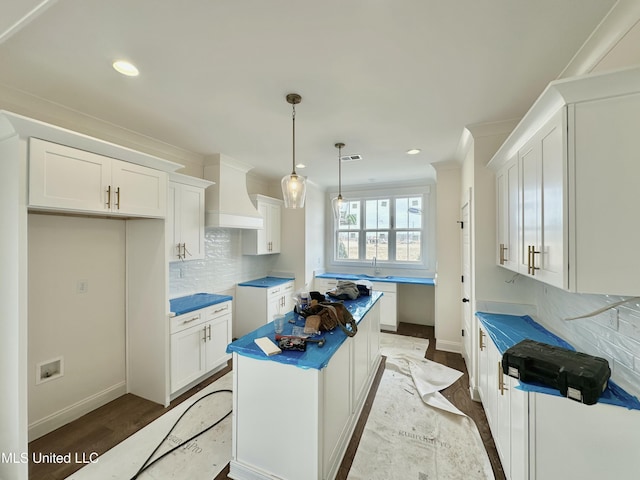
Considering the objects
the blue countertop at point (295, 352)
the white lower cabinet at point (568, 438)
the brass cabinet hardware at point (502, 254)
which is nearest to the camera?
the white lower cabinet at point (568, 438)

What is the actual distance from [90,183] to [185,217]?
113cm

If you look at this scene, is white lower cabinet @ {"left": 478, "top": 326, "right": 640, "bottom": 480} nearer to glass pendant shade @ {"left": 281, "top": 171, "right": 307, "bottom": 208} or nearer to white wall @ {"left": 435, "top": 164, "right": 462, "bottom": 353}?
glass pendant shade @ {"left": 281, "top": 171, "right": 307, "bottom": 208}

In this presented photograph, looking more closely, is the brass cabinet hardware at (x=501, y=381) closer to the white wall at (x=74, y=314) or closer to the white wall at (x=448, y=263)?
the white wall at (x=448, y=263)

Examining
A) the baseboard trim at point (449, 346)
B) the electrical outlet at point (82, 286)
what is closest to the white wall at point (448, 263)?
the baseboard trim at point (449, 346)

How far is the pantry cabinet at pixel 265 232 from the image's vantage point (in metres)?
4.27

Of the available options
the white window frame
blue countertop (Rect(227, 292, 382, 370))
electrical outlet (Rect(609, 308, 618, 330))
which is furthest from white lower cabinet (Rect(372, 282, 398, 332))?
electrical outlet (Rect(609, 308, 618, 330))

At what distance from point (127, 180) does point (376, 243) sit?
A: 426 cm

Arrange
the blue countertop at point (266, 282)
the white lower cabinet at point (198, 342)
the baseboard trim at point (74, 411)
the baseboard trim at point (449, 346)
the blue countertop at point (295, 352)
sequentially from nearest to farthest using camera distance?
1. the blue countertop at point (295, 352)
2. the baseboard trim at point (74, 411)
3. the white lower cabinet at point (198, 342)
4. the baseboard trim at point (449, 346)
5. the blue countertop at point (266, 282)

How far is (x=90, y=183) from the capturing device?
1931 mm

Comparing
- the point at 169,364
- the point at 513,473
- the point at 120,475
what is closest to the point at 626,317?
the point at 513,473

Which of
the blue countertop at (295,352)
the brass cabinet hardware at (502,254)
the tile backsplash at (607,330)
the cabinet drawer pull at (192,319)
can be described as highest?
the brass cabinet hardware at (502,254)

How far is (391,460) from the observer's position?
1877mm

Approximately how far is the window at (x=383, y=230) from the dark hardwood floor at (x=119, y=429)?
255 cm

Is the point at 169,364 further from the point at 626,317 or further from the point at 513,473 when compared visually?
the point at 626,317
